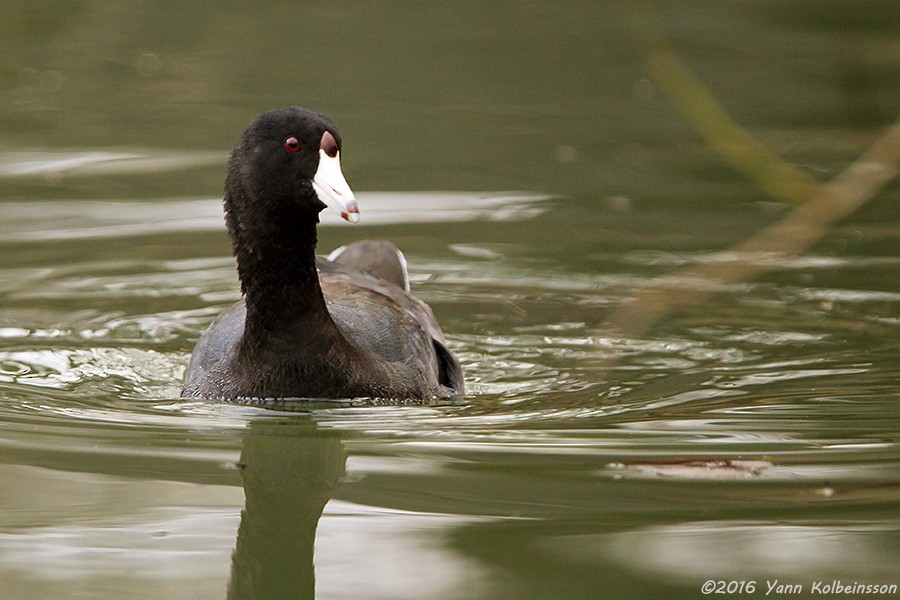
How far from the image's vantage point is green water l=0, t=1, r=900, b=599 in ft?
12.8

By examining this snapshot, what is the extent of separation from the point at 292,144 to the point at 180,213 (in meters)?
3.31

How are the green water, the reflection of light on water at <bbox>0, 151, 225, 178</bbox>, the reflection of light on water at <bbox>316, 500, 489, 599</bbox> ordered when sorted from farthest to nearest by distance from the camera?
1. the reflection of light on water at <bbox>0, 151, 225, 178</bbox>
2. the green water
3. the reflection of light on water at <bbox>316, 500, 489, 599</bbox>

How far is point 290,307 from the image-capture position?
5.79 meters

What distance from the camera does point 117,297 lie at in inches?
299

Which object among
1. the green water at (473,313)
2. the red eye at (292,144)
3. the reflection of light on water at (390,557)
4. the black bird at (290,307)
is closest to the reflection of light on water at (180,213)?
the green water at (473,313)

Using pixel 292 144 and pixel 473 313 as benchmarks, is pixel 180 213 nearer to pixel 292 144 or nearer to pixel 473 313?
pixel 473 313

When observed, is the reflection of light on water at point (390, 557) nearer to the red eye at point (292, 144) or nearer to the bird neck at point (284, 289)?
the bird neck at point (284, 289)

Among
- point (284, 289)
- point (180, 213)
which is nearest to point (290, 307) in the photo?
point (284, 289)

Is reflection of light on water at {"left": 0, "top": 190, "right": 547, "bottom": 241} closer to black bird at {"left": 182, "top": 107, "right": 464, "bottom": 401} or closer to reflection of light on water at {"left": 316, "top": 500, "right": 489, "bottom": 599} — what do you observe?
black bird at {"left": 182, "top": 107, "right": 464, "bottom": 401}

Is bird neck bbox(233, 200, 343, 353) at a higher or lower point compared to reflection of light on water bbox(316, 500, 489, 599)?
higher

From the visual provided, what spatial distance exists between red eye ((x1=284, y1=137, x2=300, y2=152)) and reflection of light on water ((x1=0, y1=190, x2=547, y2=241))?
3.01m

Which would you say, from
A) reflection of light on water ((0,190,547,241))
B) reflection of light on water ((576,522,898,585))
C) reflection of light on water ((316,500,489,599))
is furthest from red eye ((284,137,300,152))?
reflection of light on water ((0,190,547,241))

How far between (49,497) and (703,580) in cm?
184

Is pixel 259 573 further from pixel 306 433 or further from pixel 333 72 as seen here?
pixel 333 72
